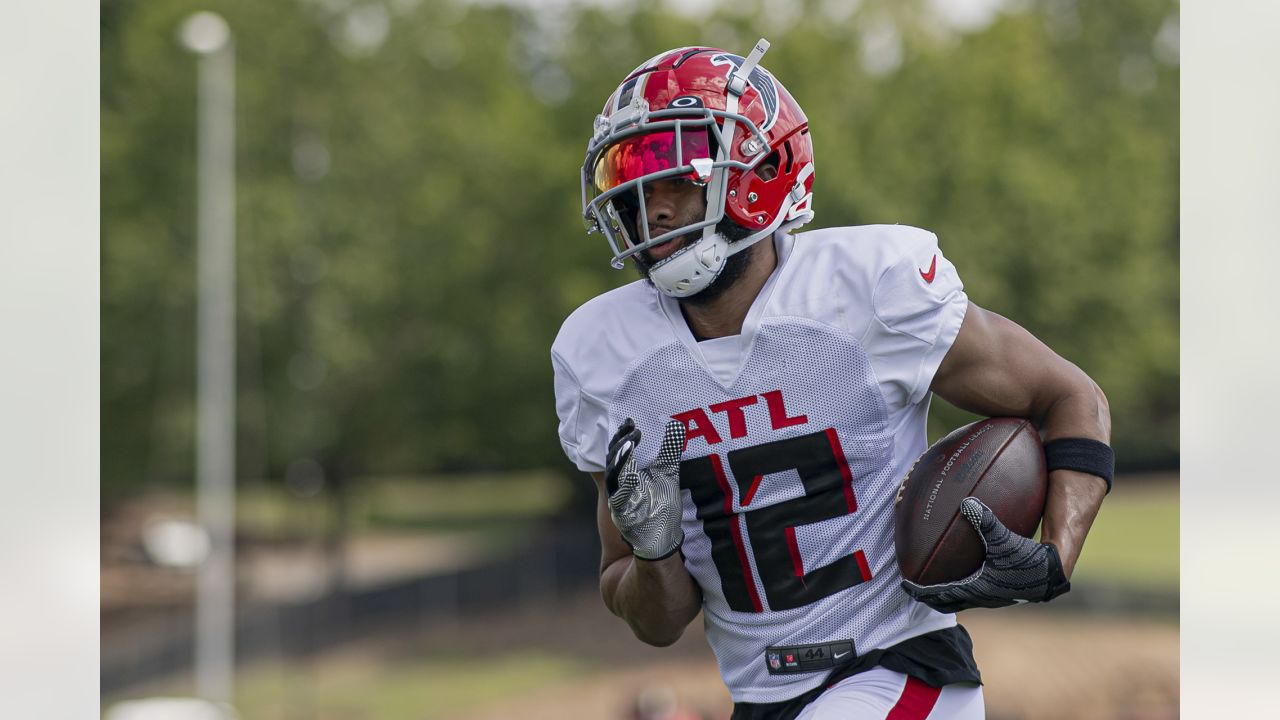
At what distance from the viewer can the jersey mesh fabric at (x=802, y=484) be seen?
2.97 metres

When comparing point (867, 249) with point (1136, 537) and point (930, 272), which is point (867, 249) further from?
point (1136, 537)

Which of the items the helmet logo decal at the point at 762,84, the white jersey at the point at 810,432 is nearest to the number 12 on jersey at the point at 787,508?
the white jersey at the point at 810,432

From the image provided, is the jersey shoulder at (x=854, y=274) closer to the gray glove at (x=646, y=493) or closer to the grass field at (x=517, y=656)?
the gray glove at (x=646, y=493)

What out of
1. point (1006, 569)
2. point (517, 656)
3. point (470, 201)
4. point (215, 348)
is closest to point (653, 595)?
point (1006, 569)

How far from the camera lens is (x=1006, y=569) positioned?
2.71 m

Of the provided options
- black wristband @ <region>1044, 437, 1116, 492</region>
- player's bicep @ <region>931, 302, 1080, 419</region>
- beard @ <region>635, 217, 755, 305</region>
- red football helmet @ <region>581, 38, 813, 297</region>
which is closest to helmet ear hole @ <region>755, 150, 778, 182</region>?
red football helmet @ <region>581, 38, 813, 297</region>

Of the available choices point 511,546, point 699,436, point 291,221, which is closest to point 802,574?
point 699,436

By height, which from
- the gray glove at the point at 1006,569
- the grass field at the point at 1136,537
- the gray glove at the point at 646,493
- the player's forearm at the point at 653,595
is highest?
the gray glove at the point at 646,493

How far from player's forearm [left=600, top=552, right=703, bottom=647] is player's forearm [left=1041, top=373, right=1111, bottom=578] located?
776mm

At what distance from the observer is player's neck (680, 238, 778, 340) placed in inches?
121

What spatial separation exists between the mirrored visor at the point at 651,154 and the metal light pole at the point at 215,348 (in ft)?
49.2

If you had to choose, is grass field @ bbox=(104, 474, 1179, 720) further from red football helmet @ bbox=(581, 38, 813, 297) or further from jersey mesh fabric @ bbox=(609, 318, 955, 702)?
red football helmet @ bbox=(581, 38, 813, 297)
